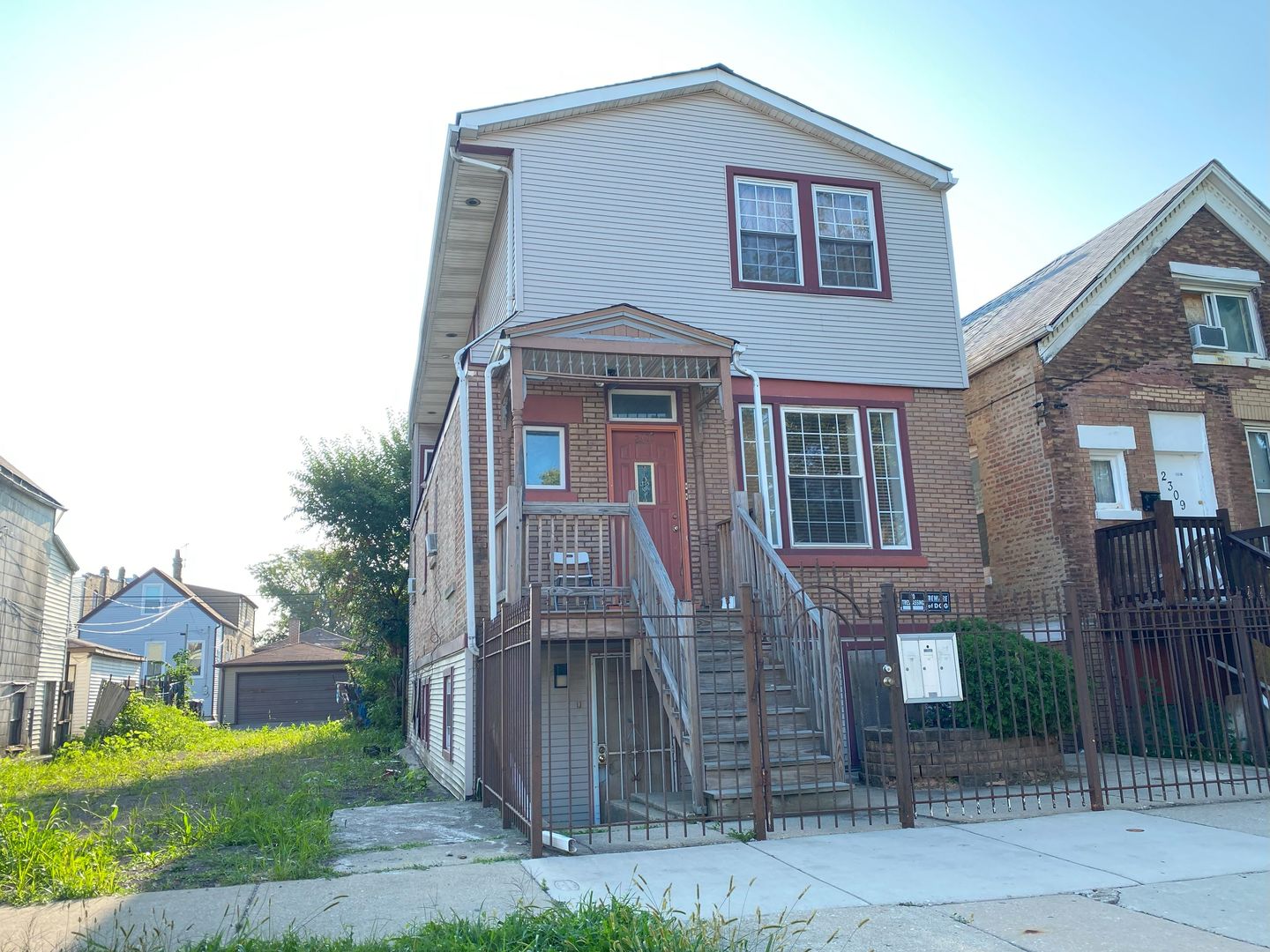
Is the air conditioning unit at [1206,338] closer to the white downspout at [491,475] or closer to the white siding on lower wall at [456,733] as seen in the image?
the white downspout at [491,475]

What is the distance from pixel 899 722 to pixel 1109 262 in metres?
9.77

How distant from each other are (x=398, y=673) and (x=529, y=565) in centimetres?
1552

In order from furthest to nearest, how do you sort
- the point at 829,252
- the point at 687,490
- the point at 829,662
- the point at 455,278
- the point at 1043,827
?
the point at 455,278
the point at 829,252
the point at 687,490
the point at 829,662
the point at 1043,827

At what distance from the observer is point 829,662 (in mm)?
8883

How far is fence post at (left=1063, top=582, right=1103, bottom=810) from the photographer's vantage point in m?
8.64

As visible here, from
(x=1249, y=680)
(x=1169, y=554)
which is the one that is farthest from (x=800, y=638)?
(x=1169, y=554)

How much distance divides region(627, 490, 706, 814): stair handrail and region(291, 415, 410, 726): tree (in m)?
17.8

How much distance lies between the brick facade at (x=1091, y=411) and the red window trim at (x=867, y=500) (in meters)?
2.24

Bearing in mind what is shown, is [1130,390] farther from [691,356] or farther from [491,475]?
[491,475]

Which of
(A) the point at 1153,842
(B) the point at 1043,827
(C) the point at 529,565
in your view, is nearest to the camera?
(A) the point at 1153,842

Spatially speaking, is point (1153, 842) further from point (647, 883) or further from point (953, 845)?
point (647, 883)

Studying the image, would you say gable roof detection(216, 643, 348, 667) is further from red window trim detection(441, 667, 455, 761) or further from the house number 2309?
the house number 2309

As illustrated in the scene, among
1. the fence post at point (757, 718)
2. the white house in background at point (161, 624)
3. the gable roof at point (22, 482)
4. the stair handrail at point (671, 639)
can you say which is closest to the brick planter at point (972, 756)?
the fence post at point (757, 718)

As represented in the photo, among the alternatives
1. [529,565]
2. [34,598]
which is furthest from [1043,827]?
[34,598]
